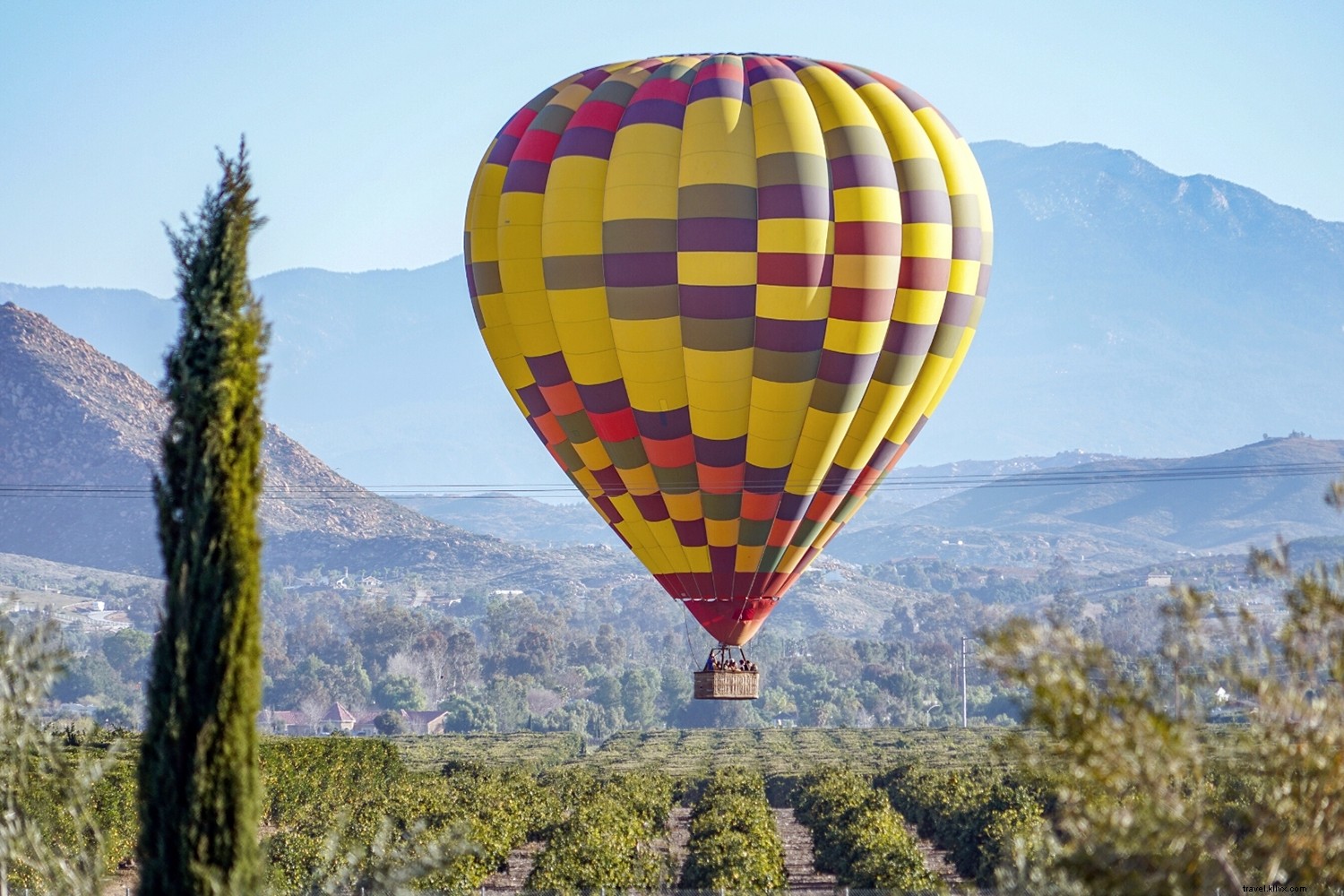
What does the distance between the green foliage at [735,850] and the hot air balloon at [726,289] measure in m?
3.84

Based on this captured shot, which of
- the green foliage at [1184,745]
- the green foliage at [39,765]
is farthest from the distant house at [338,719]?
the green foliage at [1184,745]

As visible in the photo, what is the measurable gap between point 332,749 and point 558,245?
33662mm

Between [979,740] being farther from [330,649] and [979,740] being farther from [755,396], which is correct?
[330,649]

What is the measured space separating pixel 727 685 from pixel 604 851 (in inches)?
149

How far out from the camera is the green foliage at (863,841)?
26047mm

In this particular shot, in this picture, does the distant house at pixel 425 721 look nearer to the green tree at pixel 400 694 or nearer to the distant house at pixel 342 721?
the distant house at pixel 342 721

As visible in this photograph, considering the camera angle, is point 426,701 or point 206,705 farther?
point 426,701

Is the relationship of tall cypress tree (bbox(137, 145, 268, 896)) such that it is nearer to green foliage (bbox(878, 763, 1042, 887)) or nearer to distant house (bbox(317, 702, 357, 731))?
green foliage (bbox(878, 763, 1042, 887))

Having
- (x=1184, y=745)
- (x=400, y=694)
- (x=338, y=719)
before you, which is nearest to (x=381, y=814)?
(x=1184, y=745)

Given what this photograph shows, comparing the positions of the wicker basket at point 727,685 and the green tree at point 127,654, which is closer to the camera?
the wicker basket at point 727,685

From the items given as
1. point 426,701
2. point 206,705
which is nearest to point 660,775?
point 206,705

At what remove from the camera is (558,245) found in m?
23.9

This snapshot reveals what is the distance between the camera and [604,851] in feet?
87.6

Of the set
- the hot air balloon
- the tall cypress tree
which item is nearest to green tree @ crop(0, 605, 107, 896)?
the tall cypress tree
